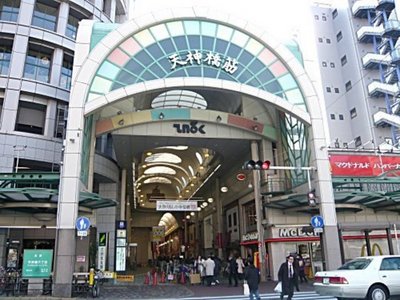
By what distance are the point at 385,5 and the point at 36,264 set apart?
4949 centimetres

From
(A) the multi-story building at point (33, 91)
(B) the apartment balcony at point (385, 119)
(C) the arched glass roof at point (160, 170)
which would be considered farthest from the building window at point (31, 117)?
(B) the apartment balcony at point (385, 119)

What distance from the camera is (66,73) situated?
28.0 m

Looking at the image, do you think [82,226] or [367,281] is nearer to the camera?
[367,281]

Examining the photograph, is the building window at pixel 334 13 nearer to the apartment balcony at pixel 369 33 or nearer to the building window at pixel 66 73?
the apartment balcony at pixel 369 33

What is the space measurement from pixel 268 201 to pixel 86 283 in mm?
11671

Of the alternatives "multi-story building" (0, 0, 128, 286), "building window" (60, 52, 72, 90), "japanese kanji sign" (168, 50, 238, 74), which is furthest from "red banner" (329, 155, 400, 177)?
"building window" (60, 52, 72, 90)

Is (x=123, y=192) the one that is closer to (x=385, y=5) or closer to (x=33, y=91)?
(x=33, y=91)

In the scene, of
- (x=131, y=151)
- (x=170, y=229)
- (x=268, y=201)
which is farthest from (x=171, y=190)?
(x=268, y=201)

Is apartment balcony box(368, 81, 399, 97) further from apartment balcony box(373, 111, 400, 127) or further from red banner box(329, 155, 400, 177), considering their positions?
red banner box(329, 155, 400, 177)

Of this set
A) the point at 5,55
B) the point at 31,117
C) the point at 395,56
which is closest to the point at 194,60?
the point at 31,117

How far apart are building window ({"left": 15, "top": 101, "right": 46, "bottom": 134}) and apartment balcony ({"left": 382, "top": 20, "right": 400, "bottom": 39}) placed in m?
39.4

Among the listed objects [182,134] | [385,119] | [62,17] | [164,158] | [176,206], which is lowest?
[176,206]

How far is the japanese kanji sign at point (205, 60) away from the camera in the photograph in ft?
64.4

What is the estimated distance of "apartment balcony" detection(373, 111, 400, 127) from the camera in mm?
41938
